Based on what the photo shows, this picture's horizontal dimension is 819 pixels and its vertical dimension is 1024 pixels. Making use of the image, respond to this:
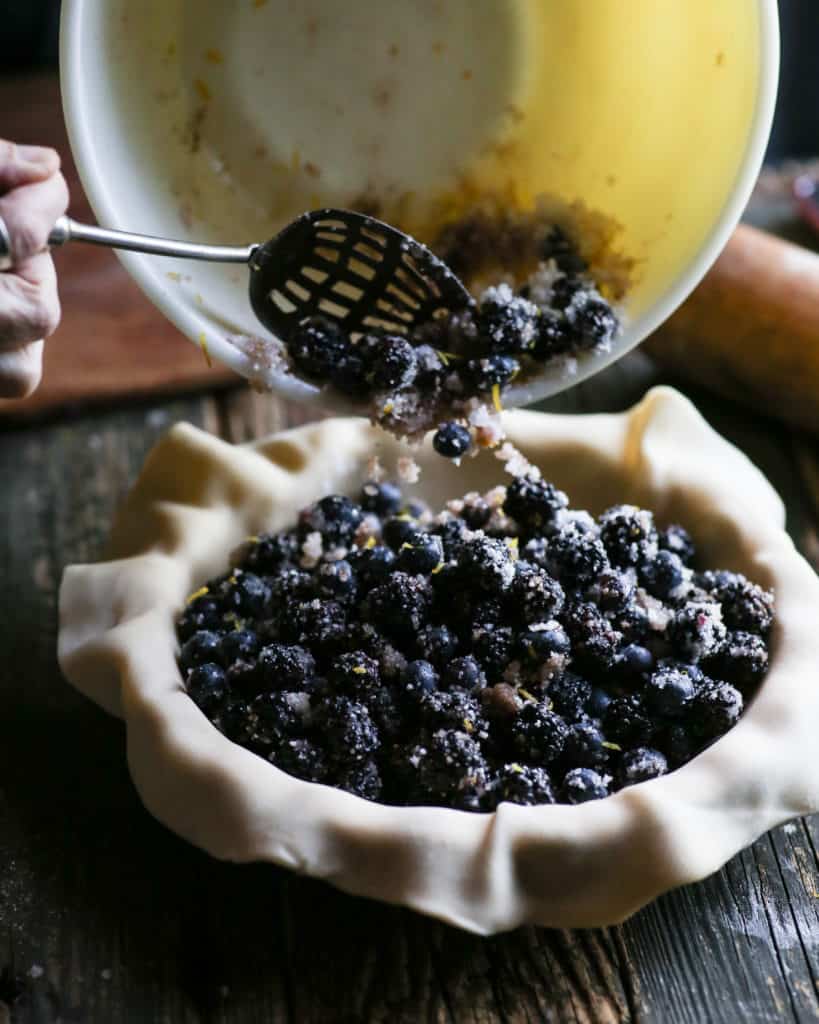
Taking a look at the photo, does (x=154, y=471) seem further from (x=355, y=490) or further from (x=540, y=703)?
(x=540, y=703)

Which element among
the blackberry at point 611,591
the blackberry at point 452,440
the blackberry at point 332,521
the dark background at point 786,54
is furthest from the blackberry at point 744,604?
the dark background at point 786,54

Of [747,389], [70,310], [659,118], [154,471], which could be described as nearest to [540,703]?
[154,471]

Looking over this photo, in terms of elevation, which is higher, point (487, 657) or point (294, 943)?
point (487, 657)

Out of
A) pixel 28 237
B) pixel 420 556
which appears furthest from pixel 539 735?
pixel 28 237

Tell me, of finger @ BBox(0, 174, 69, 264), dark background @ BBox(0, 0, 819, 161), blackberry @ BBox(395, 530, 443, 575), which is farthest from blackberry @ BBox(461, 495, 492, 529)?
dark background @ BBox(0, 0, 819, 161)

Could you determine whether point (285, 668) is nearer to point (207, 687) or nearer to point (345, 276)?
point (207, 687)

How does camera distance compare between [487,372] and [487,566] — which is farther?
[487,372]

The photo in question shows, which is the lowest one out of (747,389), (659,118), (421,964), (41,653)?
(41,653)
